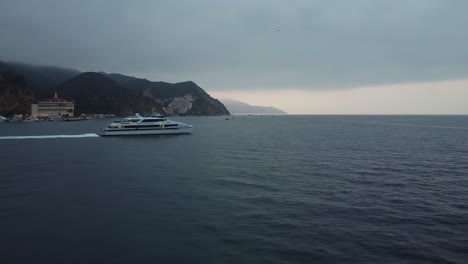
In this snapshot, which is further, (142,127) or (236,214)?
(142,127)

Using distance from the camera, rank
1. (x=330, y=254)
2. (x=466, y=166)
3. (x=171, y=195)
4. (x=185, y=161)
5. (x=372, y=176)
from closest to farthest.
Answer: (x=330, y=254) → (x=171, y=195) → (x=372, y=176) → (x=466, y=166) → (x=185, y=161)

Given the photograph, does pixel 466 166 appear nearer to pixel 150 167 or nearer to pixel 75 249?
pixel 150 167

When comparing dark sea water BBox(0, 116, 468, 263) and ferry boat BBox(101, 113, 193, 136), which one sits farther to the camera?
ferry boat BBox(101, 113, 193, 136)

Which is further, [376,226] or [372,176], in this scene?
[372,176]

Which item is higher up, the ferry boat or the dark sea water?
the ferry boat

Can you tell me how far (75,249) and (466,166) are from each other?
44.9m

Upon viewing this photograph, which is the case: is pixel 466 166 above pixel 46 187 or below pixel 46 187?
above

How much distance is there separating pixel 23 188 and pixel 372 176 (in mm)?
35843

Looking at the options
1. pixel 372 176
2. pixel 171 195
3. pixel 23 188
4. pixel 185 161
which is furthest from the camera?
pixel 185 161

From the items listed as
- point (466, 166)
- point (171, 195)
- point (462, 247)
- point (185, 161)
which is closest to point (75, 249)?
point (171, 195)

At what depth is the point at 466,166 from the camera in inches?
1474

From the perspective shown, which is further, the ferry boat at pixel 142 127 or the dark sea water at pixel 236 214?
the ferry boat at pixel 142 127

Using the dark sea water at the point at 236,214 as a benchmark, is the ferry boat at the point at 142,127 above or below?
above

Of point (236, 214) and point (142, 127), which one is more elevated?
point (142, 127)
